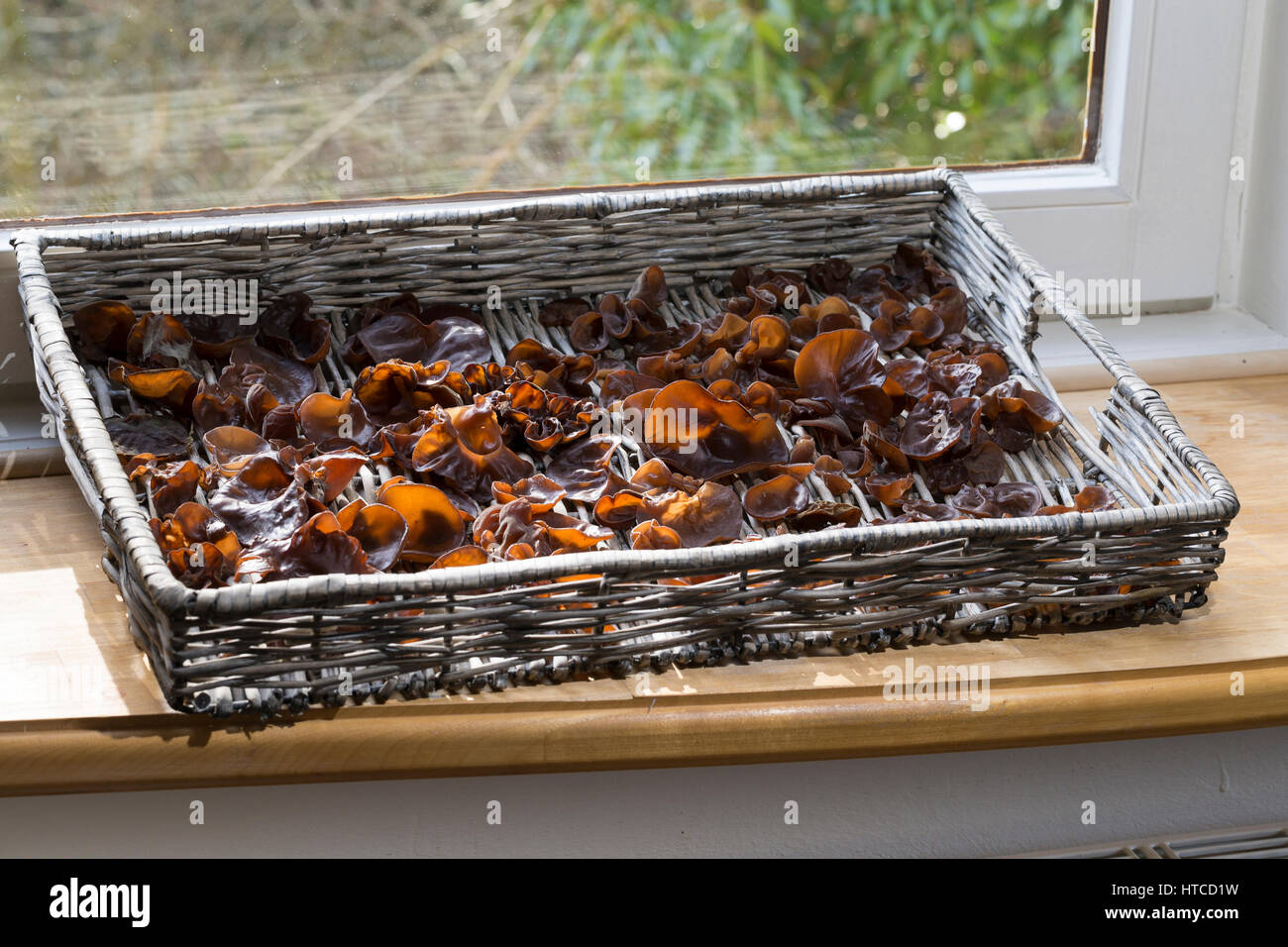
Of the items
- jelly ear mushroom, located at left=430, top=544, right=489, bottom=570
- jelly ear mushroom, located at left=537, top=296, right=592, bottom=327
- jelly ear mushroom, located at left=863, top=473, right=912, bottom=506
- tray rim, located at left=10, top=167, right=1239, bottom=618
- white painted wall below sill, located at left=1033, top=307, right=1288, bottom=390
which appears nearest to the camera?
tray rim, located at left=10, top=167, right=1239, bottom=618

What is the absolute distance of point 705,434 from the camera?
0.87 meters

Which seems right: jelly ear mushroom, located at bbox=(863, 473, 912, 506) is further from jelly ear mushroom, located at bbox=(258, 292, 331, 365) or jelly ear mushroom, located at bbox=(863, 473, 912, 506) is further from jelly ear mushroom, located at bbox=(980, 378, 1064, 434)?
jelly ear mushroom, located at bbox=(258, 292, 331, 365)

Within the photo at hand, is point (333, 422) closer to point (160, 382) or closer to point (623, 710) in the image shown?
point (160, 382)

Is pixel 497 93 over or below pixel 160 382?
over

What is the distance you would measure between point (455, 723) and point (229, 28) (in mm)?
647

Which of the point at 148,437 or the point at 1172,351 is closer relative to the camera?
the point at 148,437

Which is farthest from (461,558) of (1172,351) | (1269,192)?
(1269,192)

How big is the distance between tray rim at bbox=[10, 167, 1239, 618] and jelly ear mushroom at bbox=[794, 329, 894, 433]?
5.1 inches

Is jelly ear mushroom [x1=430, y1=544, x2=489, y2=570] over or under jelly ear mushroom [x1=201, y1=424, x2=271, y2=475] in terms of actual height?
under

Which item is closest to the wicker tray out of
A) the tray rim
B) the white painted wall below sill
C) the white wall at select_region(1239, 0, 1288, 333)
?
the tray rim

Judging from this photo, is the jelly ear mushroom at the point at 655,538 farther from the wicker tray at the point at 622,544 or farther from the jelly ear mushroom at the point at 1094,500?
the jelly ear mushroom at the point at 1094,500

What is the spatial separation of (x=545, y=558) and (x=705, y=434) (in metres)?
0.22

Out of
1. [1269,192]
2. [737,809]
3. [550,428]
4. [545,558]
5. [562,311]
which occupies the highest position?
[1269,192]

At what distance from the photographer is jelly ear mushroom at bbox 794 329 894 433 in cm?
92
